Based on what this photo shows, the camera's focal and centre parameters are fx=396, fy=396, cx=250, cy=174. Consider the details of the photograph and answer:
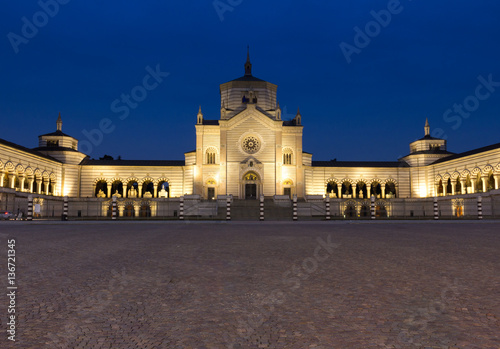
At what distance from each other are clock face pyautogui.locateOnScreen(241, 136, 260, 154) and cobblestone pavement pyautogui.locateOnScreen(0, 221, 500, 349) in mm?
46520

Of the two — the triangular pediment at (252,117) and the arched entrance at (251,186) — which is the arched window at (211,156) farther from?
the arched entrance at (251,186)

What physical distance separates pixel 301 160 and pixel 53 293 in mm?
51426

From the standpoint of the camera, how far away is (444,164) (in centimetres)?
5722

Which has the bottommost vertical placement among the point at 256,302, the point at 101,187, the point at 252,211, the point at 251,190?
the point at 256,302

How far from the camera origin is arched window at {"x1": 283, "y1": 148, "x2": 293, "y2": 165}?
57.3 meters

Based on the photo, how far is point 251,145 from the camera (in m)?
55.9

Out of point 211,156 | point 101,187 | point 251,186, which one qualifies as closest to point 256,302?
point 251,186

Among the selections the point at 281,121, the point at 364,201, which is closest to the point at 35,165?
the point at 281,121

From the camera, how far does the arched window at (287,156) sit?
188 ft

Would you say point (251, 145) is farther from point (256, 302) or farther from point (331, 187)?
point (256, 302)

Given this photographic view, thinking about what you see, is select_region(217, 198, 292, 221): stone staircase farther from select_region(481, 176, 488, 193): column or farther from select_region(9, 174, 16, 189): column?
select_region(481, 176, 488, 193): column

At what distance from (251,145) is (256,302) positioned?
50.9 m

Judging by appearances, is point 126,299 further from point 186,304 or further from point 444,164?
point 444,164

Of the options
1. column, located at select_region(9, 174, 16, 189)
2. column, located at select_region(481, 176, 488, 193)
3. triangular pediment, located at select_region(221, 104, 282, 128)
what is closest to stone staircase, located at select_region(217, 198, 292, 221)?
triangular pediment, located at select_region(221, 104, 282, 128)
